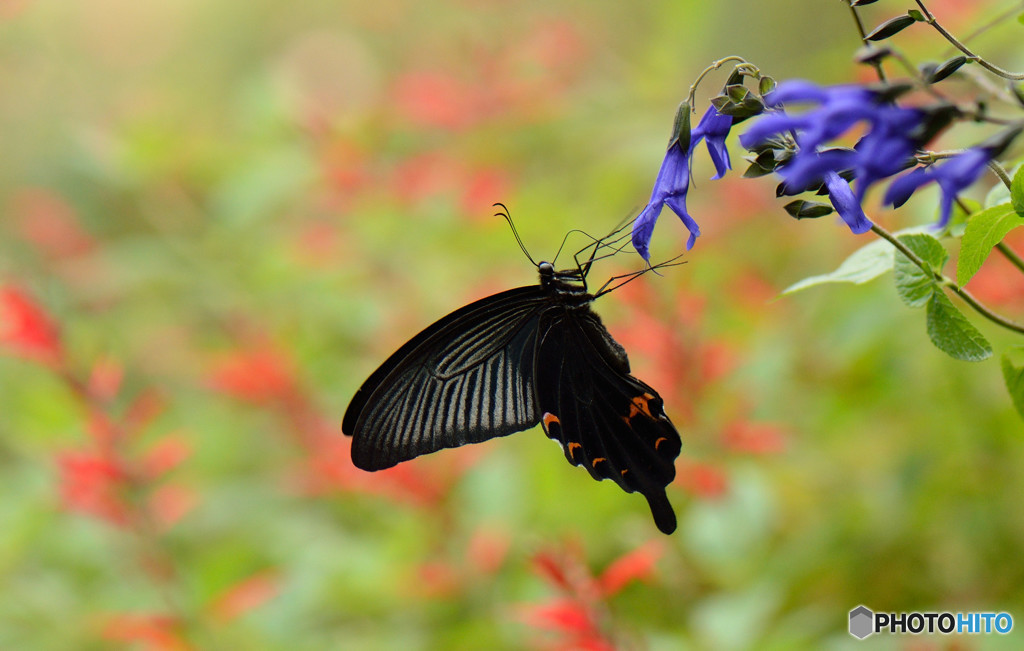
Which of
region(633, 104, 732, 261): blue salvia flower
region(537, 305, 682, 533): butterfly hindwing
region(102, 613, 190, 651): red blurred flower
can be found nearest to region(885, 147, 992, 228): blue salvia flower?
region(633, 104, 732, 261): blue salvia flower

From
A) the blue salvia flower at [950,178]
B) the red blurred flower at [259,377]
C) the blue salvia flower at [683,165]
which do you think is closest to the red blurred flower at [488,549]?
the red blurred flower at [259,377]

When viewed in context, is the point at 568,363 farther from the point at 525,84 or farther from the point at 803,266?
the point at 525,84

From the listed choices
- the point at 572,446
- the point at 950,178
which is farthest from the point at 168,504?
the point at 950,178

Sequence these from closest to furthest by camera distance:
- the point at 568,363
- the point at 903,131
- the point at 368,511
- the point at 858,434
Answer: the point at 903,131 < the point at 568,363 < the point at 858,434 < the point at 368,511

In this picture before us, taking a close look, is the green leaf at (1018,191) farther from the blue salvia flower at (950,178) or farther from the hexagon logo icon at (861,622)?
the hexagon logo icon at (861,622)

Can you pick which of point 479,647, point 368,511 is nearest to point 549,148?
point 368,511

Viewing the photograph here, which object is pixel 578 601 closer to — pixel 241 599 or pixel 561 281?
pixel 561 281

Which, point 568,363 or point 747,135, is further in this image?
point 568,363
